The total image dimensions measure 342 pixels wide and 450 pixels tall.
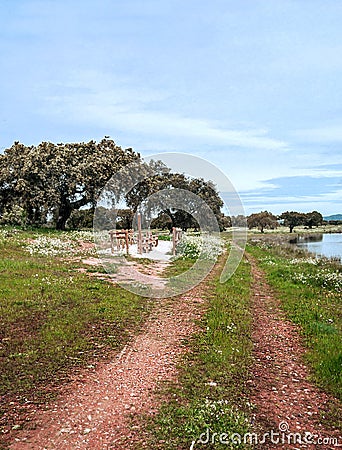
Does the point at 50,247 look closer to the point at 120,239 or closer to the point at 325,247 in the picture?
the point at 120,239

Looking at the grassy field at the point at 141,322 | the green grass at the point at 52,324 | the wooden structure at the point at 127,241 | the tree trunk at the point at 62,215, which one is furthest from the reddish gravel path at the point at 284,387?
the tree trunk at the point at 62,215

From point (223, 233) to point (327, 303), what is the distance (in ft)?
145

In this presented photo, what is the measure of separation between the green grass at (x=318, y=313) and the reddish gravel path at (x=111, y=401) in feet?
9.67

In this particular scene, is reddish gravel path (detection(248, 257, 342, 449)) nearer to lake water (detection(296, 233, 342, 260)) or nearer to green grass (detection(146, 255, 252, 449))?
green grass (detection(146, 255, 252, 449))

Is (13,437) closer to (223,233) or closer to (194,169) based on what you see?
(194,169)

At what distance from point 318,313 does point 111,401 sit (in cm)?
795

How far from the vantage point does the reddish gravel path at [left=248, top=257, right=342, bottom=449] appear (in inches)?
235

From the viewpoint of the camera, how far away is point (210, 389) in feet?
22.9

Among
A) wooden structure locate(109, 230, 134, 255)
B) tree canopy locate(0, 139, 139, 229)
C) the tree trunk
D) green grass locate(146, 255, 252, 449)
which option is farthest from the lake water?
the tree trunk

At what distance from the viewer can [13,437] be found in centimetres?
558

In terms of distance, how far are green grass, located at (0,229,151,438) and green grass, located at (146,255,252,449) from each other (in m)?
2.02

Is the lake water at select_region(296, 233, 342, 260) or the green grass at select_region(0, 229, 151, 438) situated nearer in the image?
the green grass at select_region(0, 229, 151, 438)

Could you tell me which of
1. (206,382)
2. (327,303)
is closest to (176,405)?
(206,382)

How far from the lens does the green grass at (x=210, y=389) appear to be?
5.68 meters
